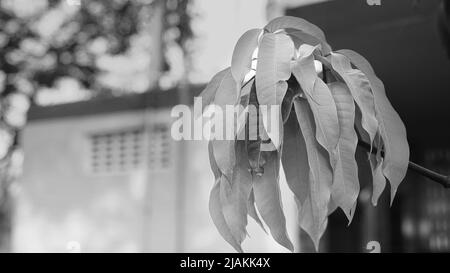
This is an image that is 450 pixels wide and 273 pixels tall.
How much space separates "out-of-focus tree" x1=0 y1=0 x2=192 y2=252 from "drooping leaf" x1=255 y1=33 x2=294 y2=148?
151 centimetres

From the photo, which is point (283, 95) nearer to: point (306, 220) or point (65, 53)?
point (306, 220)

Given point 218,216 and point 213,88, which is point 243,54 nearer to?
point 213,88

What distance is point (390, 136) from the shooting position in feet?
2.76

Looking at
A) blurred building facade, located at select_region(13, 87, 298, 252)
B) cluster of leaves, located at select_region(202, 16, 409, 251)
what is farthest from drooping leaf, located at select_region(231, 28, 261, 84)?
blurred building facade, located at select_region(13, 87, 298, 252)

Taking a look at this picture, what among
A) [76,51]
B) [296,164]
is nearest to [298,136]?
[296,164]

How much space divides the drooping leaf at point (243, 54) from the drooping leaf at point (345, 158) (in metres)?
0.11

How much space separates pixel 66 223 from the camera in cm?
273

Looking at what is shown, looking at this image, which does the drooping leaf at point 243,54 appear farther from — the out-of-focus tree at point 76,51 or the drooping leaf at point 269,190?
the out-of-focus tree at point 76,51

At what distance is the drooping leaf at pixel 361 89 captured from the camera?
0.80 metres

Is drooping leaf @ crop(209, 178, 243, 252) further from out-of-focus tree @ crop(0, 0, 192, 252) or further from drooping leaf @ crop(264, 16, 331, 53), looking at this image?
out-of-focus tree @ crop(0, 0, 192, 252)

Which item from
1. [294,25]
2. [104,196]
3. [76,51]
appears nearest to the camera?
[294,25]

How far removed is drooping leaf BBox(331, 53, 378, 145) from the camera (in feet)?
2.64

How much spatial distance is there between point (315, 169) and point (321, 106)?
0.08 meters
